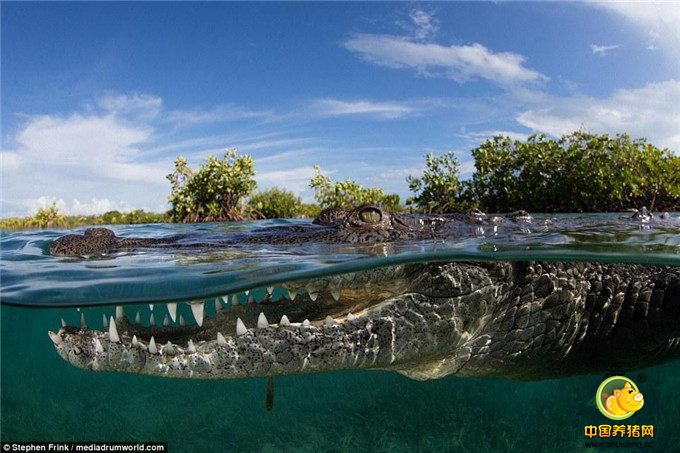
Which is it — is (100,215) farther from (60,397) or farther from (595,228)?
(595,228)

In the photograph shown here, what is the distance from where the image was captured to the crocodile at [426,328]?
3.51 m

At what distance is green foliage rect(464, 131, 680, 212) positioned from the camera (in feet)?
68.6

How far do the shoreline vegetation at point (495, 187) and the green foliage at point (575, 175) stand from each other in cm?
4

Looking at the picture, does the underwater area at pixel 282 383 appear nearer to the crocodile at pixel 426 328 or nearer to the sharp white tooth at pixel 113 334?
the crocodile at pixel 426 328

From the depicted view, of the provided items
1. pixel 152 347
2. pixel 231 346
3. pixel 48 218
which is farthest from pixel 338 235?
pixel 48 218

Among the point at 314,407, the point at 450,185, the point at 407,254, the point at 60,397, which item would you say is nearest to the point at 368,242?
the point at 407,254

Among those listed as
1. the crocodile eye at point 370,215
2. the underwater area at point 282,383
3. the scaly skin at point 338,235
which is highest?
the crocodile eye at point 370,215

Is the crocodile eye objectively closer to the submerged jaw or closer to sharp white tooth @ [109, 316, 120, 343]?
the submerged jaw

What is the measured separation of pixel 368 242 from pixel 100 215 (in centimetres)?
2514

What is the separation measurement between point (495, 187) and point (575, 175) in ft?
11.7

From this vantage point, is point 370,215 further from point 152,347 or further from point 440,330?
point 152,347

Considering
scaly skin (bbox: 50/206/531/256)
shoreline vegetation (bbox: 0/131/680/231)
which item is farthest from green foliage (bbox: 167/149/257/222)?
scaly skin (bbox: 50/206/531/256)

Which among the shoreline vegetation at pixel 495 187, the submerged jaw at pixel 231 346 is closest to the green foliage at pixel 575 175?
the shoreline vegetation at pixel 495 187

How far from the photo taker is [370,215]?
5.76 m
